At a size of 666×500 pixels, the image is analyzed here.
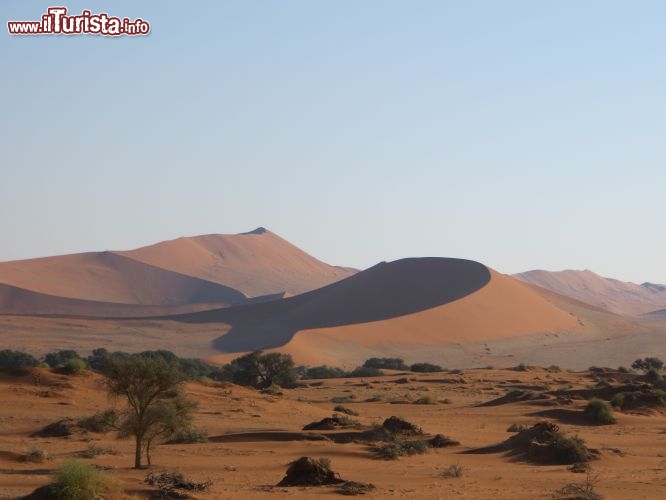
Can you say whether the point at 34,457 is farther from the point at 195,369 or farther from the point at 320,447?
the point at 195,369

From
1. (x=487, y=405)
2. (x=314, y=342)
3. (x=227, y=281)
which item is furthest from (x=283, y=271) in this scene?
→ (x=487, y=405)

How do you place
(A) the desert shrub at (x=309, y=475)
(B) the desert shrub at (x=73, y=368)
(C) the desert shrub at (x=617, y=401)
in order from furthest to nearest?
1. (B) the desert shrub at (x=73, y=368)
2. (C) the desert shrub at (x=617, y=401)
3. (A) the desert shrub at (x=309, y=475)

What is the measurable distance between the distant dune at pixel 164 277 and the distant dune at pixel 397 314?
25.9 meters

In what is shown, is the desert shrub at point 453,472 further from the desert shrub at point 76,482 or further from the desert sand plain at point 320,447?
the desert shrub at point 76,482

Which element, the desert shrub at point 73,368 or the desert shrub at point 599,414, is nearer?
the desert shrub at point 599,414

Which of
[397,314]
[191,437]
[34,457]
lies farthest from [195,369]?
[397,314]

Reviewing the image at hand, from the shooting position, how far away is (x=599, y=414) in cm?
3003

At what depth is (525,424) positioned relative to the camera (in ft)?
97.7

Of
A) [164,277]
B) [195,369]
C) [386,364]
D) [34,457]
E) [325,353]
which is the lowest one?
[34,457]

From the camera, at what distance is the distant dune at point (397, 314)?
82188 mm

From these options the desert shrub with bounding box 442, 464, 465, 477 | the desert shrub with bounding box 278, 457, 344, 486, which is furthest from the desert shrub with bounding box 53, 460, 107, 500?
the desert shrub with bounding box 442, 464, 465, 477

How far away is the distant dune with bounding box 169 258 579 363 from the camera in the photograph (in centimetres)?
8219

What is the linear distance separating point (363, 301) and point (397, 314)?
9.23 meters

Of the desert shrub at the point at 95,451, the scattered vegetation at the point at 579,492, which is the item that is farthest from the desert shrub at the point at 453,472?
the desert shrub at the point at 95,451
